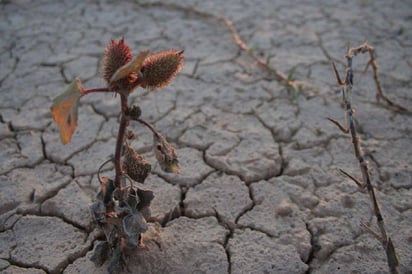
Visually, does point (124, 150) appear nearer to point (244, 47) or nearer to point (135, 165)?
point (135, 165)

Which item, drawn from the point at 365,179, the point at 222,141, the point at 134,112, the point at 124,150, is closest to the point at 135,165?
the point at 124,150

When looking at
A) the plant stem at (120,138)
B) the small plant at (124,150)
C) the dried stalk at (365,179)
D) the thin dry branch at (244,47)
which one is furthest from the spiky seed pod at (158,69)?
the thin dry branch at (244,47)

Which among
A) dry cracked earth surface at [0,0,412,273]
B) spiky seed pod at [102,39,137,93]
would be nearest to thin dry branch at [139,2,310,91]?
dry cracked earth surface at [0,0,412,273]

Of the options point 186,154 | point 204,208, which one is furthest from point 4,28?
point 204,208

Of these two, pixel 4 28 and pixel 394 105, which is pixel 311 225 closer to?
pixel 394 105

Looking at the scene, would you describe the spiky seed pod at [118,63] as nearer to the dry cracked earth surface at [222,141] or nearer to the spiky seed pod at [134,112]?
the spiky seed pod at [134,112]

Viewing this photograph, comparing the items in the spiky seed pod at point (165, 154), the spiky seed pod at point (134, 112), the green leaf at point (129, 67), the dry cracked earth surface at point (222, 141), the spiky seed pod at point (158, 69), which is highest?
the green leaf at point (129, 67)
